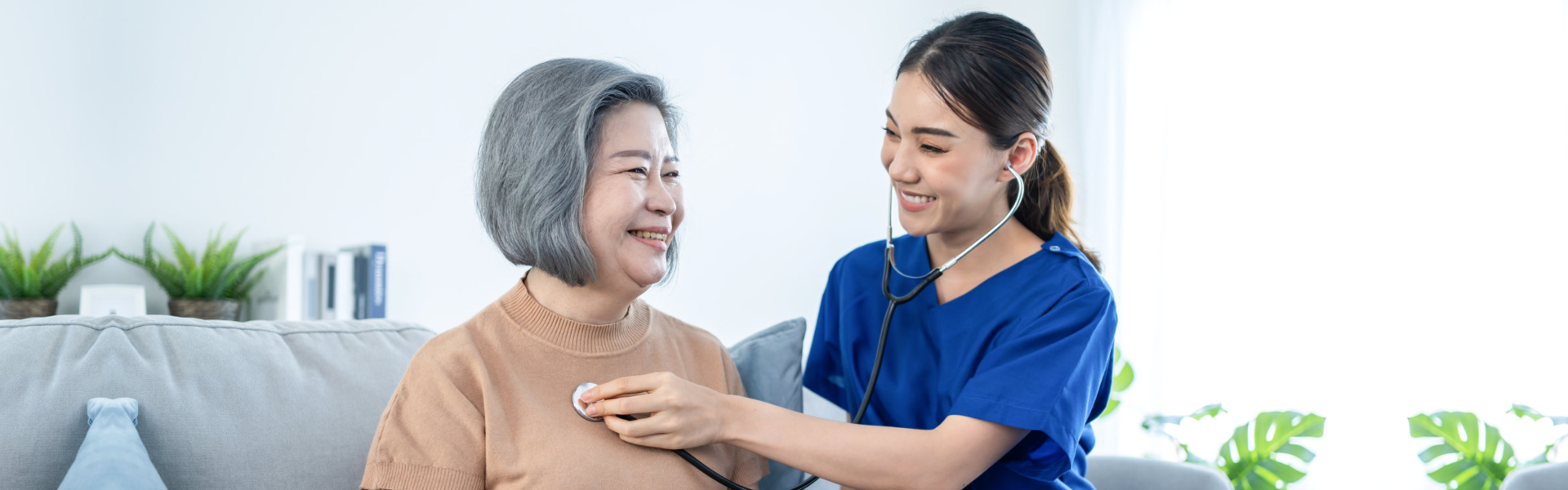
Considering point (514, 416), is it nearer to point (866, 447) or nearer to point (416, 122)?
point (866, 447)

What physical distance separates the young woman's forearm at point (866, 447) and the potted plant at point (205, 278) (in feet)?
5.54

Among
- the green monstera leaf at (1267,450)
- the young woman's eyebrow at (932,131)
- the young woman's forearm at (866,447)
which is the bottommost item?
the green monstera leaf at (1267,450)

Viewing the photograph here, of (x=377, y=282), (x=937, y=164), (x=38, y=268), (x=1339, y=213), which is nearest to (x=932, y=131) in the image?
(x=937, y=164)

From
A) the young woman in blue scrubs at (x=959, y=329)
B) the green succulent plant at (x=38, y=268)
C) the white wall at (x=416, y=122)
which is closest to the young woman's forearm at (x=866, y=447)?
the young woman in blue scrubs at (x=959, y=329)

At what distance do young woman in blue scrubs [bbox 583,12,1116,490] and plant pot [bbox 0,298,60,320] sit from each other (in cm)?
186

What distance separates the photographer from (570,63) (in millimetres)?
979

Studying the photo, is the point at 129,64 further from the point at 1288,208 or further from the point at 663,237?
the point at 1288,208

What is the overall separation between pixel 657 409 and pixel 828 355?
553 mm

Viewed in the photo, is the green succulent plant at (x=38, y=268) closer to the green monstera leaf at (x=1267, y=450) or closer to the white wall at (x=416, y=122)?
the white wall at (x=416, y=122)

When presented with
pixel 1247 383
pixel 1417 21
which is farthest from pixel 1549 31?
pixel 1247 383

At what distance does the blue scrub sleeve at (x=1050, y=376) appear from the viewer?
1.06m

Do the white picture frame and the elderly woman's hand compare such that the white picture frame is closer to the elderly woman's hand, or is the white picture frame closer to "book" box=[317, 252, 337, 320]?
"book" box=[317, 252, 337, 320]

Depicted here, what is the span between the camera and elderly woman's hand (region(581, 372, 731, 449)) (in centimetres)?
92

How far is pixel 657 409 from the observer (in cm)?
92
